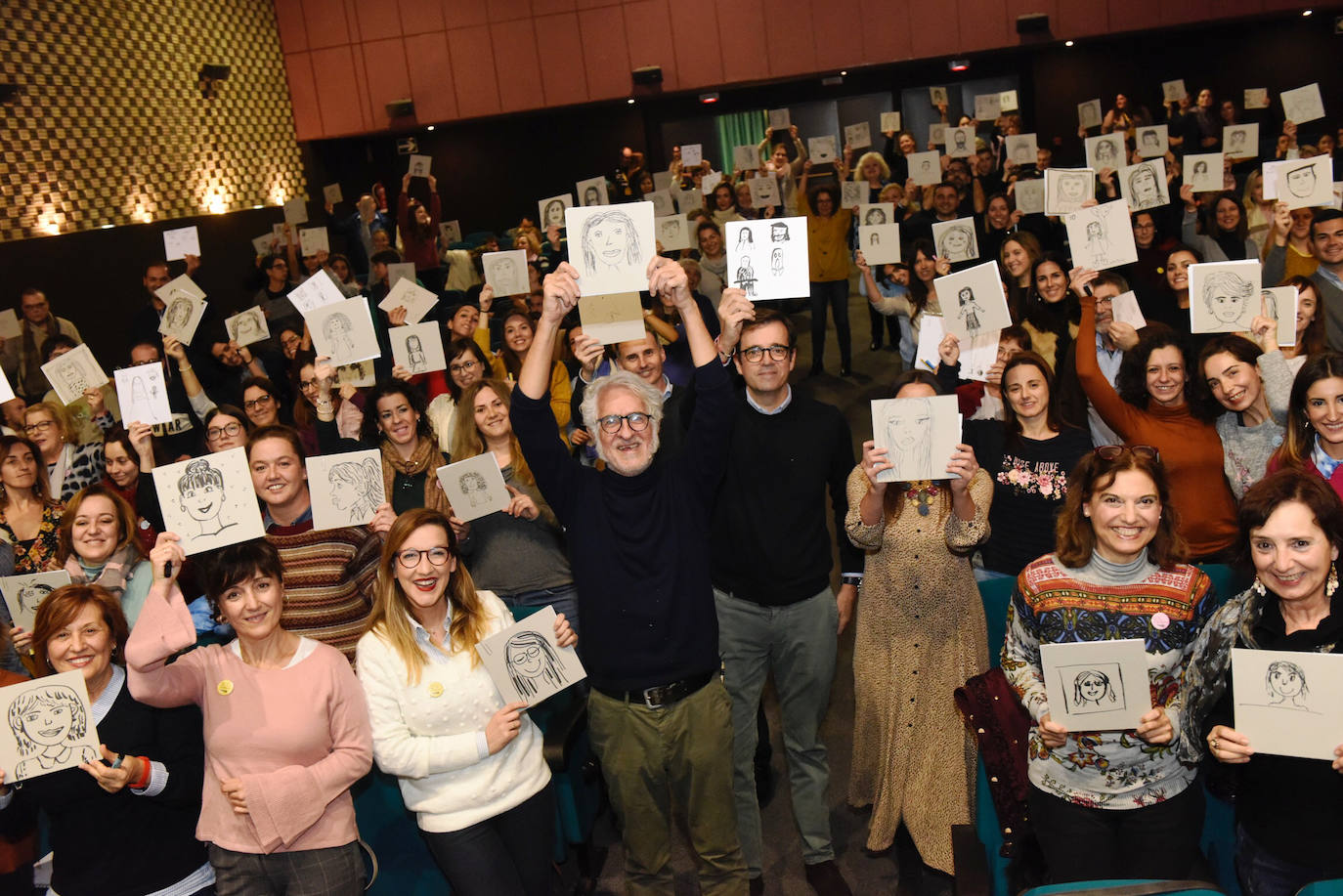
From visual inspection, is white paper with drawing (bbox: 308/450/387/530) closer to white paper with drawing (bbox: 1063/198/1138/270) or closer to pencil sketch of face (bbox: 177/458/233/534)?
pencil sketch of face (bbox: 177/458/233/534)

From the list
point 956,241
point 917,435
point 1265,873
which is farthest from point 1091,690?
point 956,241

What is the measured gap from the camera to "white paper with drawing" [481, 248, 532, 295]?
6.05 m

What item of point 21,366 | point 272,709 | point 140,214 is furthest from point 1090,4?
point 272,709

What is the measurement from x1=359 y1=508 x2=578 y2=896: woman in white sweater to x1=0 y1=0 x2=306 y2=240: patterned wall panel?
25.0 ft

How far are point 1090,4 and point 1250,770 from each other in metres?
11.9

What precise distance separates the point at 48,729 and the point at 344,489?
1.12 metres

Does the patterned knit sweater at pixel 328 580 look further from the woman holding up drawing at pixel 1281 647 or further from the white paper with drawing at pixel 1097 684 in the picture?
the woman holding up drawing at pixel 1281 647

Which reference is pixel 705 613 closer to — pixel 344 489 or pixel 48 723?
pixel 344 489

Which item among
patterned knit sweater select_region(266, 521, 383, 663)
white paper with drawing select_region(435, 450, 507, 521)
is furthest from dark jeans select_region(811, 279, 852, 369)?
patterned knit sweater select_region(266, 521, 383, 663)

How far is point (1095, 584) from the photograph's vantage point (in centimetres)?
256

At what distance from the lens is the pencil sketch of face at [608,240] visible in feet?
9.55

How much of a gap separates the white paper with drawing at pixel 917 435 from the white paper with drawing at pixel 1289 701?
91 cm

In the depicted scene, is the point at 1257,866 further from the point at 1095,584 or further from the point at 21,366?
the point at 21,366

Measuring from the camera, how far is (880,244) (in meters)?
6.86
